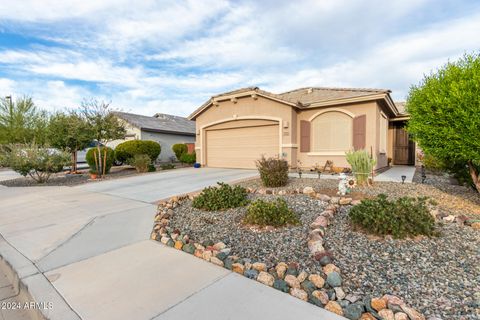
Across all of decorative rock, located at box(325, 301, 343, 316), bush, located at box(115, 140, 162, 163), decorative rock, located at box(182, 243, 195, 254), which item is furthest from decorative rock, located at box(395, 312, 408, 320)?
bush, located at box(115, 140, 162, 163)

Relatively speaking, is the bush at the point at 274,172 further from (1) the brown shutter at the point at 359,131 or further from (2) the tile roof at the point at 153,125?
(2) the tile roof at the point at 153,125

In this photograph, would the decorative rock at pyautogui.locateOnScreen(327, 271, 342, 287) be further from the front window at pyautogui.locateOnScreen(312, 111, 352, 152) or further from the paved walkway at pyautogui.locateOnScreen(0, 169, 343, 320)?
the front window at pyautogui.locateOnScreen(312, 111, 352, 152)

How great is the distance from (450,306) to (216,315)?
194cm

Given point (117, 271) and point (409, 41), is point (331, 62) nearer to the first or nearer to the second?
point (409, 41)

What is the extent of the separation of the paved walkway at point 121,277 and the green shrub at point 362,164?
17.1 feet

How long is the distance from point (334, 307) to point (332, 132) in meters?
9.52

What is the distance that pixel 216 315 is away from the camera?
197 centimetres

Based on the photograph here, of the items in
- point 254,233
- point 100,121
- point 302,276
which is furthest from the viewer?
point 100,121

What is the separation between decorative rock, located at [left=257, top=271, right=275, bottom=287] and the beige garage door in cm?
919

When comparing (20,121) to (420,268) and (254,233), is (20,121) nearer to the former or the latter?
(254,233)

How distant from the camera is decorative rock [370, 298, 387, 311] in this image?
1.97 metres

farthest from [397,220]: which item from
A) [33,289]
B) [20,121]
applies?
[20,121]

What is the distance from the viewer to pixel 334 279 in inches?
92.1

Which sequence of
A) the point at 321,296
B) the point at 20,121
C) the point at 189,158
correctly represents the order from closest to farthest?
the point at 321,296 → the point at 189,158 → the point at 20,121
